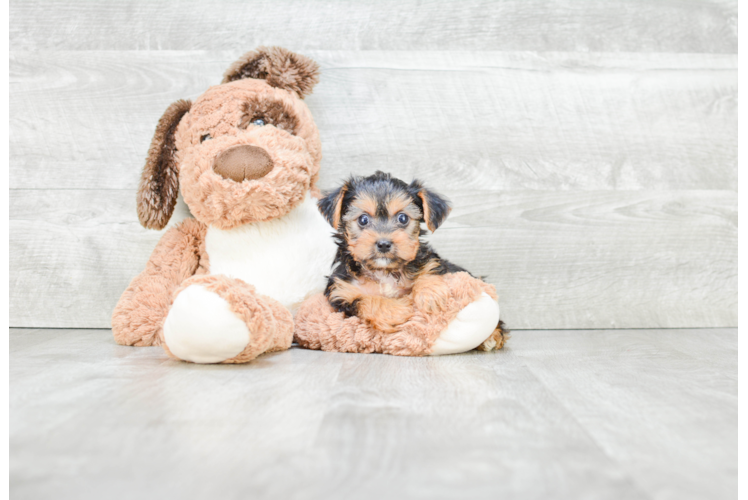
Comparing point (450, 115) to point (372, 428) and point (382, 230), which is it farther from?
point (372, 428)

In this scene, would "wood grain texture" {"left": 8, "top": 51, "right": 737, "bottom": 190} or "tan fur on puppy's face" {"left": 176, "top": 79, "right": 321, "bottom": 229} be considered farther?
"wood grain texture" {"left": 8, "top": 51, "right": 737, "bottom": 190}

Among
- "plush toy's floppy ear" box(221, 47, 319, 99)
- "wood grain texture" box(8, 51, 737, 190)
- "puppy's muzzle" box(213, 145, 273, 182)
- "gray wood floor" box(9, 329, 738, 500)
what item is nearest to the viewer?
"gray wood floor" box(9, 329, 738, 500)

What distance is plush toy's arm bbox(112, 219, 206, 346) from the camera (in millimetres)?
1670

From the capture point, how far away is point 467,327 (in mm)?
1485

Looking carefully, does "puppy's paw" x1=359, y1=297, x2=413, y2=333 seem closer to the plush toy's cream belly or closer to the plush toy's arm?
the plush toy's cream belly

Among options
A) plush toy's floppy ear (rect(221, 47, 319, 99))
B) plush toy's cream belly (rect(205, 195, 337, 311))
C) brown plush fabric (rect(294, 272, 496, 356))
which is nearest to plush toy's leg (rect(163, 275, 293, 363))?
brown plush fabric (rect(294, 272, 496, 356))

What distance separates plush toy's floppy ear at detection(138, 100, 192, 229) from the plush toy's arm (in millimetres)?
106

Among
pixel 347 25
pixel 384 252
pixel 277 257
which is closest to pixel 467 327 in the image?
pixel 384 252

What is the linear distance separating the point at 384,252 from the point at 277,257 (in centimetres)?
42

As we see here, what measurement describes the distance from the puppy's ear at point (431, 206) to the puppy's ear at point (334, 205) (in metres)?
0.18

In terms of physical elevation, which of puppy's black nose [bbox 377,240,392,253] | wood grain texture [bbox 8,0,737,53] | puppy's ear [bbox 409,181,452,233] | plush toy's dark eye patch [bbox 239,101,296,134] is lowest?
puppy's black nose [bbox 377,240,392,253]

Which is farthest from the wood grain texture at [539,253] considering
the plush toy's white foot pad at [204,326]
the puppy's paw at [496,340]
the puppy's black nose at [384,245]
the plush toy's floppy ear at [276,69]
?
the plush toy's white foot pad at [204,326]

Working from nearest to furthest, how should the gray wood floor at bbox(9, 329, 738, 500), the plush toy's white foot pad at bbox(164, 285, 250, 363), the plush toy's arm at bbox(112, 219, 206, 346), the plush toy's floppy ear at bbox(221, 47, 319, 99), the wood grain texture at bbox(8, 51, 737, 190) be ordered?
the gray wood floor at bbox(9, 329, 738, 500) < the plush toy's white foot pad at bbox(164, 285, 250, 363) < the plush toy's arm at bbox(112, 219, 206, 346) < the plush toy's floppy ear at bbox(221, 47, 319, 99) < the wood grain texture at bbox(8, 51, 737, 190)

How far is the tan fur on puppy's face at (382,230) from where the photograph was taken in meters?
1.44
